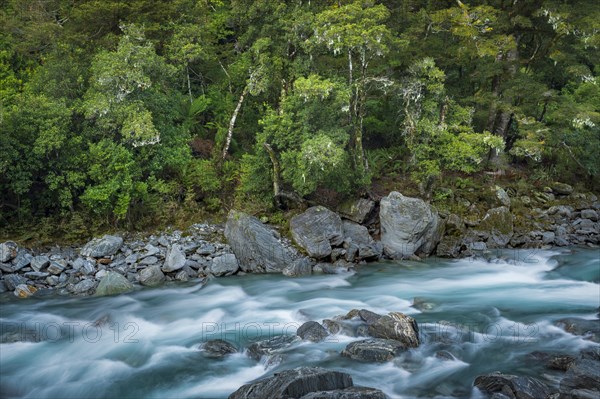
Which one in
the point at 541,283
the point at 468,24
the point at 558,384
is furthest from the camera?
the point at 468,24

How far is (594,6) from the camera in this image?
20.6 m

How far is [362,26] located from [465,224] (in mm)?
7510

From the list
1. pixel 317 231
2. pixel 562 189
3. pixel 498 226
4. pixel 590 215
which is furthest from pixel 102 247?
pixel 562 189

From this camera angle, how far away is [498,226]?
19.1 meters

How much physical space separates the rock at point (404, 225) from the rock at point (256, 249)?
10.5 feet

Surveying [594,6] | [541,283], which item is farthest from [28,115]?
[594,6]

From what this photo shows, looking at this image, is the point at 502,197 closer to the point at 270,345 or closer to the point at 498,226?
the point at 498,226

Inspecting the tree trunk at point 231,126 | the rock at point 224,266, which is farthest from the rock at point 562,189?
the rock at point 224,266

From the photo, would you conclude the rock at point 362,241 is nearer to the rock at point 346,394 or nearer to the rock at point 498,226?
the rock at point 498,226

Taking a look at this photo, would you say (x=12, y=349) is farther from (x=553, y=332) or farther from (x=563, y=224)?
(x=563, y=224)

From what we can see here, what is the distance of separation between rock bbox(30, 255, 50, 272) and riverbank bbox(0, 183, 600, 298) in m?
0.03

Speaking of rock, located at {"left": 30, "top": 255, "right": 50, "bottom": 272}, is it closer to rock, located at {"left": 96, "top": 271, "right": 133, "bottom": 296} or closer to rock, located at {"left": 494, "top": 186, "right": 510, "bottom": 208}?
rock, located at {"left": 96, "top": 271, "right": 133, "bottom": 296}

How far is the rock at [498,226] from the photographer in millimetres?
18672

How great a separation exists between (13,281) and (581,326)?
13.9 meters
